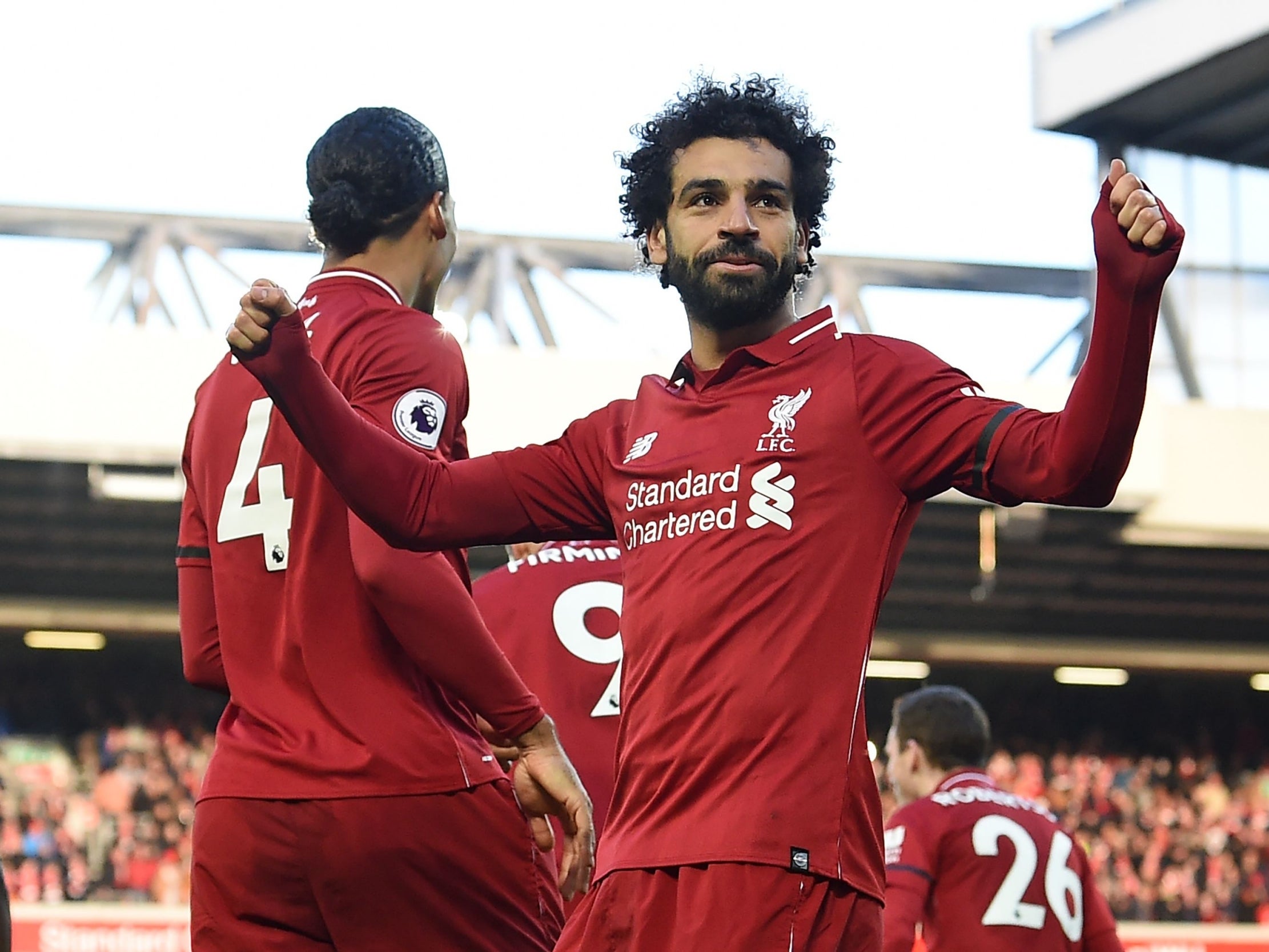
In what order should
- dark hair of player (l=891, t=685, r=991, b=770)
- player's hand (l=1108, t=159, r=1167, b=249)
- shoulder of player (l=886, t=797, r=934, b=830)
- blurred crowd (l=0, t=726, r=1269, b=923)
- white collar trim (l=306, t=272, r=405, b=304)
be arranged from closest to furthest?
player's hand (l=1108, t=159, r=1167, b=249)
white collar trim (l=306, t=272, r=405, b=304)
shoulder of player (l=886, t=797, r=934, b=830)
dark hair of player (l=891, t=685, r=991, b=770)
blurred crowd (l=0, t=726, r=1269, b=923)

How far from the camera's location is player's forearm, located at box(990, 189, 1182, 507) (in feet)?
7.25

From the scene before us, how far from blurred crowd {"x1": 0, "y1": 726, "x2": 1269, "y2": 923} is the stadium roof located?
23.3 feet

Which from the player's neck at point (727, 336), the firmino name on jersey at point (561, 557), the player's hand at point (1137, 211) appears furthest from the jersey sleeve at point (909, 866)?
the player's hand at point (1137, 211)

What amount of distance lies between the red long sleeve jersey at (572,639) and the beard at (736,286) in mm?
1589

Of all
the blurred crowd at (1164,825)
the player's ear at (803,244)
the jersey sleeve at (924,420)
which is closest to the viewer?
the jersey sleeve at (924,420)

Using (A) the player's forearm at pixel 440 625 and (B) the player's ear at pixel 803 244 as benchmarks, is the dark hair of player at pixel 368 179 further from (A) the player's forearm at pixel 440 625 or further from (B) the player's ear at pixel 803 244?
(B) the player's ear at pixel 803 244

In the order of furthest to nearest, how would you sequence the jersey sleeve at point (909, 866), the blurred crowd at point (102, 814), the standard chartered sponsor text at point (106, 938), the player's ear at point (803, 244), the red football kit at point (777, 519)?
the blurred crowd at point (102, 814), the standard chartered sponsor text at point (106, 938), the jersey sleeve at point (909, 866), the player's ear at point (803, 244), the red football kit at point (777, 519)

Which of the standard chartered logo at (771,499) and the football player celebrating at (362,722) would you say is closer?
the standard chartered logo at (771,499)

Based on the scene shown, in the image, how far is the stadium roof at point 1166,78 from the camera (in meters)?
17.5

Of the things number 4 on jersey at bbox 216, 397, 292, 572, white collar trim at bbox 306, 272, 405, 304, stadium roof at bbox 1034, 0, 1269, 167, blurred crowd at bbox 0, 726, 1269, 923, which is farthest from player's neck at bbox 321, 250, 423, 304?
stadium roof at bbox 1034, 0, 1269, 167

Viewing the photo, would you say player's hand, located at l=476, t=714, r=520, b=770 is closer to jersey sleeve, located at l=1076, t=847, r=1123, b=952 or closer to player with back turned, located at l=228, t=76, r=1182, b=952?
player with back turned, located at l=228, t=76, r=1182, b=952

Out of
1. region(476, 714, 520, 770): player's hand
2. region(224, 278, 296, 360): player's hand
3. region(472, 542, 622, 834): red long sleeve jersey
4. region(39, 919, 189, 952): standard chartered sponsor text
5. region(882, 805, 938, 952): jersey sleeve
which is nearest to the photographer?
region(224, 278, 296, 360): player's hand

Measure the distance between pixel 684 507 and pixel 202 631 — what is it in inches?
45.6

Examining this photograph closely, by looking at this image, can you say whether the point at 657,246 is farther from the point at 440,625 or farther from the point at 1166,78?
the point at 1166,78
